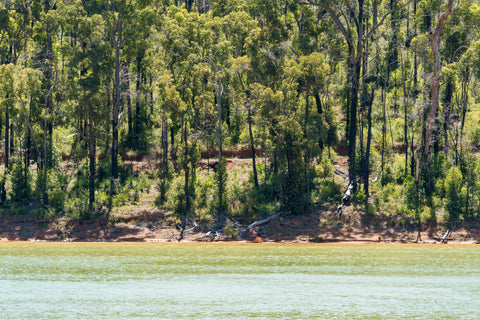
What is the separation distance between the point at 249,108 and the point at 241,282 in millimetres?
23992

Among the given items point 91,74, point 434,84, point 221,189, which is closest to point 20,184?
point 91,74

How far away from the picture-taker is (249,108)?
5150 centimetres

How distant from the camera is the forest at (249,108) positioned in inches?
1932

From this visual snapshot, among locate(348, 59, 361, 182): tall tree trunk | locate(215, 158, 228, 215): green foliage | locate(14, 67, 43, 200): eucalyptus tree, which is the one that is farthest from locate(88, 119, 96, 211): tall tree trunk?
locate(348, 59, 361, 182): tall tree trunk

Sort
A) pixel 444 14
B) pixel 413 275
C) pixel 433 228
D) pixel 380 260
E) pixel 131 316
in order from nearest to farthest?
1. pixel 131 316
2. pixel 413 275
3. pixel 380 260
4. pixel 433 228
5. pixel 444 14

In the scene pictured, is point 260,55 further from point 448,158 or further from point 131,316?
point 131,316

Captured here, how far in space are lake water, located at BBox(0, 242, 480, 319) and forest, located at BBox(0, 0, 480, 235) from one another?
23.8ft

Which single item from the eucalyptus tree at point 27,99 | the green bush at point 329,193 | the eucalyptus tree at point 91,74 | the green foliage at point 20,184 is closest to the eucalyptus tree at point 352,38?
the green bush at point 329,193

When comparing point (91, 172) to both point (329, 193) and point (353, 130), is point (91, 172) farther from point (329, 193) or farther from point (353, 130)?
point (353, 130)

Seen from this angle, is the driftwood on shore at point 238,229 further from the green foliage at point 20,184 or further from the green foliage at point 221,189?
the green foliage at point 20,184

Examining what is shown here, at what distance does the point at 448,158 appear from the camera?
5200 centimetres

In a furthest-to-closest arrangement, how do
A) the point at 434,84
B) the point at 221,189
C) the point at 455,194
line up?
the point at 434,84
the point at 221,189
the point at 455,194

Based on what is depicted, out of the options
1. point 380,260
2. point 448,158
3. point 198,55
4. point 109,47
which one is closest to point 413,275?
point 380,260

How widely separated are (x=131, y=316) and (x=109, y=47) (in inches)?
1341
